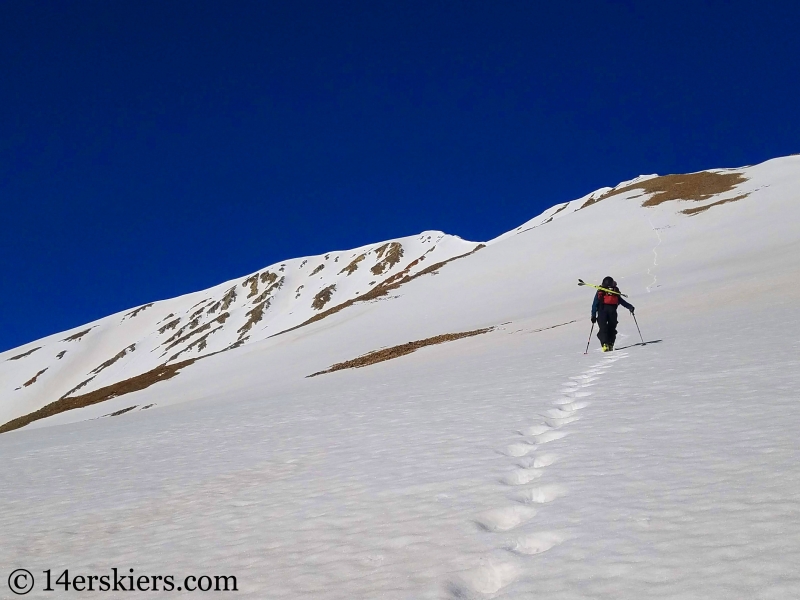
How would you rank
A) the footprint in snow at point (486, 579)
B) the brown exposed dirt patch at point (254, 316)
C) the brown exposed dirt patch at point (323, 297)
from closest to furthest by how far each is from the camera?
the footprint in snow at point (486, 579) < the brown exposed dirt patch at point (254, 316) < the brown exposed dirt patch at point (323, 297)

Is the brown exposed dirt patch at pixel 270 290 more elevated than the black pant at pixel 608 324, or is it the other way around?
the brown exposed dirt patch at pixel 270 290

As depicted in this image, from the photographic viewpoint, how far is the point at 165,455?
11070mm

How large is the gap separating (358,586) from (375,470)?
10.8 feet

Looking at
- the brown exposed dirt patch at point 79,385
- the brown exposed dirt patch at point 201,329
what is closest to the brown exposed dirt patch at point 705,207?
the brown exposed dirt patch at point 201,329

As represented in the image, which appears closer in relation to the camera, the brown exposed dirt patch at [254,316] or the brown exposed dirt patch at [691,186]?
the brown exposed dirt patch at [691,186]

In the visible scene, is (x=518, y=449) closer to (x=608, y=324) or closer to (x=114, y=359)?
(x=608, y=324)

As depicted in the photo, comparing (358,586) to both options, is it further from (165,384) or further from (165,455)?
(165,384)

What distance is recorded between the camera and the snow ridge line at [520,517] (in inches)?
170

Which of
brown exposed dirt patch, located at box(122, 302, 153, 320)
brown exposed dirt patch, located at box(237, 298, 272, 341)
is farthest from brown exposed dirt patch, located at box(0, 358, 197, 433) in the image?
brown exposed dirt patch, located at box(122, 302, 153, 320)

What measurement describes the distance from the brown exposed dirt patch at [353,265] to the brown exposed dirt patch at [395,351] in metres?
110

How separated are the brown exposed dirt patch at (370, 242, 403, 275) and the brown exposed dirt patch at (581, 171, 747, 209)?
71.7 meters

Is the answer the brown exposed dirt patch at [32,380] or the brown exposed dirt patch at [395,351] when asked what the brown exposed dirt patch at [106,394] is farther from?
the brown exposed dirt patch at [32,380]

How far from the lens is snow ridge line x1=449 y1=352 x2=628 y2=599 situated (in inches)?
170

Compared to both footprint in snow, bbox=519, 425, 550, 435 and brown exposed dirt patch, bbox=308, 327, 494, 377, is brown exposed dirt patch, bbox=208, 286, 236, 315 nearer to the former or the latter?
brown exposed dirt patch, bbox=308, 327, 494, 377
